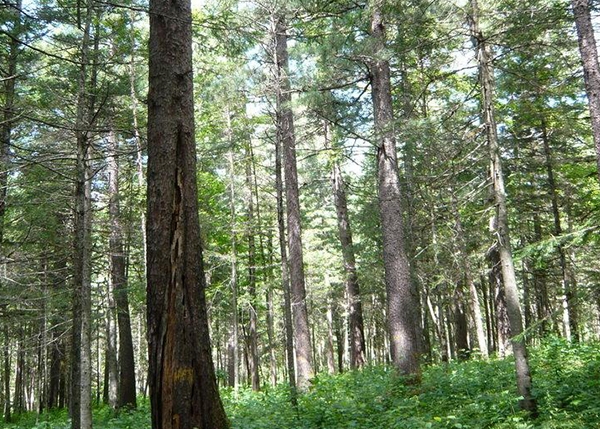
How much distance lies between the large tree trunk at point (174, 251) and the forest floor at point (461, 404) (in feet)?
8.13

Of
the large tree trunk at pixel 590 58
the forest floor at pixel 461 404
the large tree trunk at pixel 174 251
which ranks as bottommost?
the forest floor at pixel 461 404

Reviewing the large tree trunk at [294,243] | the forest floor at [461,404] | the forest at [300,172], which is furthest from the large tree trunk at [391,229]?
the large tree trunk at [294,243]

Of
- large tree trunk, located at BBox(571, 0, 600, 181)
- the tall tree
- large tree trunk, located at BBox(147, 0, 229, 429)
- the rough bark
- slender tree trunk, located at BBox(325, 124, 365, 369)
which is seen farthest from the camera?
slender tree trunk, located at BBox(325, 124, 365, 369)

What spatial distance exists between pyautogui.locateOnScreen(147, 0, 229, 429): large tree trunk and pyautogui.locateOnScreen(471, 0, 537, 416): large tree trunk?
435cm

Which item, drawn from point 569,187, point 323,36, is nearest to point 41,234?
point 323,36

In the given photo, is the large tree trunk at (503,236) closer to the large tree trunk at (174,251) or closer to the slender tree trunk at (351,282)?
the large tree trunk at (174,251)

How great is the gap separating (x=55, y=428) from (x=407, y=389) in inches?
332

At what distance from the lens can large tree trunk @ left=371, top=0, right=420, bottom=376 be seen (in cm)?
979

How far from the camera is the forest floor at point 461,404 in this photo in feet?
19.8

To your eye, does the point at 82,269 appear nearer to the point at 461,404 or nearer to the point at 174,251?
the point at 174,251

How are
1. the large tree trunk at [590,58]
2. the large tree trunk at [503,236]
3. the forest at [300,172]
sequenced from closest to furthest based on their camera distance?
the forest at [300,172] < the large tree trunk at [503,236] < the large tree trunk at [590,58]

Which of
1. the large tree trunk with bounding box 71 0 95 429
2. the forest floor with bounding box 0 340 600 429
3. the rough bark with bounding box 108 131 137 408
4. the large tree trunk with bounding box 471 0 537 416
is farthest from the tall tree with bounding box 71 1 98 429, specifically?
the large tree trunk with bounding box 471 0 537 416

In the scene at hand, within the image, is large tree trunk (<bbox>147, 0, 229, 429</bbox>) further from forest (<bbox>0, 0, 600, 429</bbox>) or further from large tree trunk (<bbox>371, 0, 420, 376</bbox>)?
large tree trunk (<bbox>371, 0, 420, 376</bbox>)

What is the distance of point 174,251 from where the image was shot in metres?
4.11
